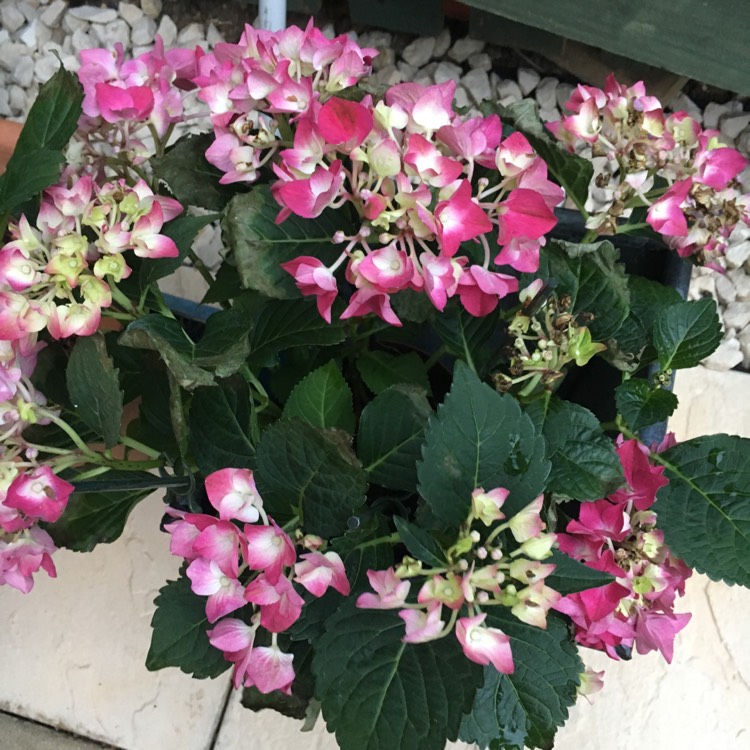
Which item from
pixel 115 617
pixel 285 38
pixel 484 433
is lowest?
pixel 115 617

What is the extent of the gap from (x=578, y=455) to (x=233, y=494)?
0.19m

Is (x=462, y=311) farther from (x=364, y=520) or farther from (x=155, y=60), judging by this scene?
(x=155, y=60)

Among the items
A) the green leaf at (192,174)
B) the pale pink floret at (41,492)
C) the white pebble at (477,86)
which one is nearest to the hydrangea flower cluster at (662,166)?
the green leaf at (192,174)

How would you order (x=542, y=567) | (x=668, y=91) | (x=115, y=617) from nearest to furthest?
(x=542, y=567) → (x=115, y=617) → (x=668, y=91)

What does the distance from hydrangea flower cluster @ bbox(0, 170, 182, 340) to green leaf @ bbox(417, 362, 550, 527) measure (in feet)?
0.55

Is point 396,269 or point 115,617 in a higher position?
point 396,269

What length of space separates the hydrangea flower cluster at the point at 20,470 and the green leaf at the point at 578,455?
257 millimetres

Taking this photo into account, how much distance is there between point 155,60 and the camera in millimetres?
472

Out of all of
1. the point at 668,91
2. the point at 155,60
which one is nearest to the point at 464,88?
the point at 668,91

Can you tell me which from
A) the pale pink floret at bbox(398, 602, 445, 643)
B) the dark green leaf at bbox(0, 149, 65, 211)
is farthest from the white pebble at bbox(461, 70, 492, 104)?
the pale pink floret at bbox(398, 602, 445, 643)

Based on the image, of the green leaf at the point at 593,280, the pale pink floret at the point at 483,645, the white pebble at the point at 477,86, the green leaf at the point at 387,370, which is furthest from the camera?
the white pebble at the point at 477,86

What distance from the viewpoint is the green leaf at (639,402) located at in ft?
1.49

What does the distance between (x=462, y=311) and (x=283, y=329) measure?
0.11 metres

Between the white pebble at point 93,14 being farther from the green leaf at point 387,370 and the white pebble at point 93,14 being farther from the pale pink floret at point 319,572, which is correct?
the pale pink floret at point 319,572
